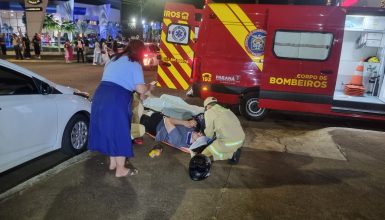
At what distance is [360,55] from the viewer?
8812mm

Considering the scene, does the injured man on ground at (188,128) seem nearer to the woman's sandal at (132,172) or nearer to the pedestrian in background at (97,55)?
the woman's sandal at (132,172)

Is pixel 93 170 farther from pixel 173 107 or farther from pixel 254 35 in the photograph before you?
pixel 254 35

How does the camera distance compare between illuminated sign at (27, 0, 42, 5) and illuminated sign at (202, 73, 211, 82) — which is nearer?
illuminated sign at (202, 73, 211, 82)

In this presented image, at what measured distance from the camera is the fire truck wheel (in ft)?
23.1

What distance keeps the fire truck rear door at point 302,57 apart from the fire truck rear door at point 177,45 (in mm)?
2681

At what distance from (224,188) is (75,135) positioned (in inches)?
92.4

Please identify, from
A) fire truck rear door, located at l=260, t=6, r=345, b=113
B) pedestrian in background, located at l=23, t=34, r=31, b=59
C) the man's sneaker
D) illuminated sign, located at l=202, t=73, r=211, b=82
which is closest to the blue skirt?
the man's sneaker

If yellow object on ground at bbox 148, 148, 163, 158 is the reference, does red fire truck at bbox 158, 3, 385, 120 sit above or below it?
above

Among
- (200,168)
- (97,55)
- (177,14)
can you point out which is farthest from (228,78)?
(97,55)

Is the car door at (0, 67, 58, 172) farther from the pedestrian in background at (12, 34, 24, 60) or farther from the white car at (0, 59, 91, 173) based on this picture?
the pedestrian in background at (12, 34, 24, 60)

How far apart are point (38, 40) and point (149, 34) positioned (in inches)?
881

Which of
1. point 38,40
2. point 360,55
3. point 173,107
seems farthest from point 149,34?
point 173,107

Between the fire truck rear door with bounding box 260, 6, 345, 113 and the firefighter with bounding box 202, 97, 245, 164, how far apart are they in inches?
103

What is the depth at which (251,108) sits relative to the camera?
280 inches
